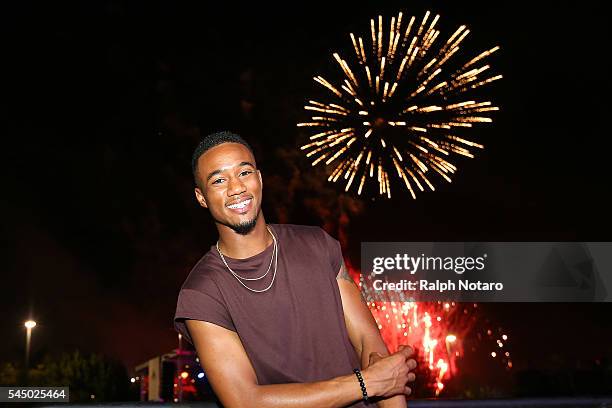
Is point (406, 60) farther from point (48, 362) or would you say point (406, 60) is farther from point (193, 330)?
point (48, 362)

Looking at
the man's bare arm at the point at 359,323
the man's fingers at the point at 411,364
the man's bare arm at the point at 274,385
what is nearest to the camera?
the man's bare arm at the point at 274,385

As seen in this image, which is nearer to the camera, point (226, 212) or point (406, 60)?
point (226, 212)

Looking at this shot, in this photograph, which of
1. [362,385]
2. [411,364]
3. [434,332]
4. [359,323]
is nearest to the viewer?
[362,385]

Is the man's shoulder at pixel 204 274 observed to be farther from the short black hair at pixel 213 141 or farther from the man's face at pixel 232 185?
the short black hair at pixel 213 141

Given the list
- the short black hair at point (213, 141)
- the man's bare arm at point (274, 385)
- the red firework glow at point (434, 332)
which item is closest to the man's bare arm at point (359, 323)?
the man's bare arm at point (274, 385)

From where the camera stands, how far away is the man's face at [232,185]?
11.4 feet

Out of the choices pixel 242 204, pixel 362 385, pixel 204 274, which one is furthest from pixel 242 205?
Answer: pixel 362 385

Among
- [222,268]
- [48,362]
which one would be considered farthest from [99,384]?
[222,268]

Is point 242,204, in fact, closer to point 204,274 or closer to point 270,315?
point 204,274

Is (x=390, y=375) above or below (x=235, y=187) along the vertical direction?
below

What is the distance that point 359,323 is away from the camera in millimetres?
3588

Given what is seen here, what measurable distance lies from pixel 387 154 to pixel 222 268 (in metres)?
Answer: 22.0

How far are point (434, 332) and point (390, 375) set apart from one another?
1528 inches

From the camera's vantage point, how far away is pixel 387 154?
82.5 feet
